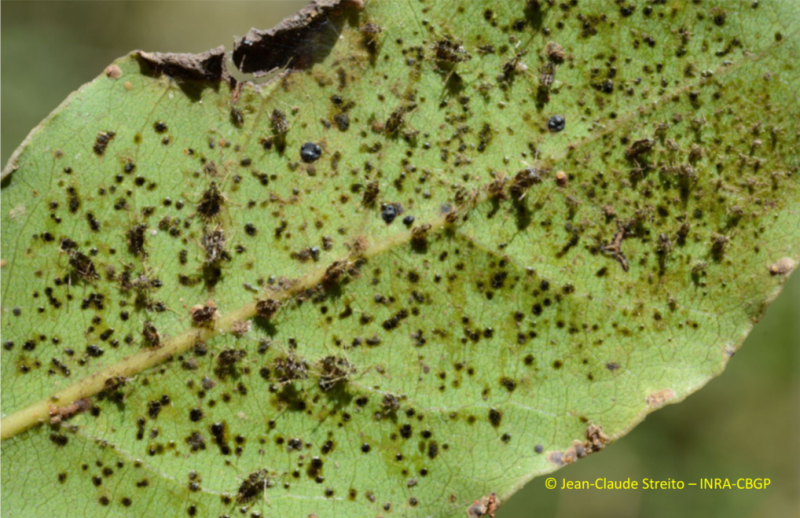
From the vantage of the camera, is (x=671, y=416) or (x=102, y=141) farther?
(x=671, y=416)

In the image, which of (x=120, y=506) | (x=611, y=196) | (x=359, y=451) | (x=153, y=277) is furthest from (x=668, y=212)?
(x=120, y=506)

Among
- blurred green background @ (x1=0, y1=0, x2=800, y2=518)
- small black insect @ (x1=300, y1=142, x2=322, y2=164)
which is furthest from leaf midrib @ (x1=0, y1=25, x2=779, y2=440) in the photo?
blurred green background @ (x1=0, y1=0, x2=800, y2=518)

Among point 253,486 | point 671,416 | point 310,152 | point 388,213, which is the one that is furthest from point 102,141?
point 671,416

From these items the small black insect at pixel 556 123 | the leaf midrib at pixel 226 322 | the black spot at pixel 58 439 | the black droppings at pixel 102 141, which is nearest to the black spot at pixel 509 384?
the leaf midrib at pixel 226 322

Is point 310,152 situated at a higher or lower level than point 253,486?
higher

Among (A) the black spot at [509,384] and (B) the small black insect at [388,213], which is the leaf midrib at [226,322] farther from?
(A) the black spot at [509,384]

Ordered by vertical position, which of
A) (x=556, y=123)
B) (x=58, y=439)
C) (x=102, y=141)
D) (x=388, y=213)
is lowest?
(x=58, y=439)

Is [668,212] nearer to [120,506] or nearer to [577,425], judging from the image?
[577,425]

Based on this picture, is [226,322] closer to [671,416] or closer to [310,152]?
[310,152]
